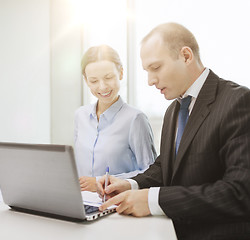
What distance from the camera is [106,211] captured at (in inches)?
38.5

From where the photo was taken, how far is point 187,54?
1278 millimetres

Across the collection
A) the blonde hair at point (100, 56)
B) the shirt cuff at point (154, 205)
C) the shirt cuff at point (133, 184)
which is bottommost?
the shirt cuff at point (133, 184)

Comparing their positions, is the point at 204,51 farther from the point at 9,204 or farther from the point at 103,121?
the point at 9,204

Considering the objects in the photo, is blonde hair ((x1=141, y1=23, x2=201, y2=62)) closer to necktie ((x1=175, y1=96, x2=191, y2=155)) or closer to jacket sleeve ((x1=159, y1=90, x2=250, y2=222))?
necktie ((x1=175, y1=96, x2=191, y2=155))

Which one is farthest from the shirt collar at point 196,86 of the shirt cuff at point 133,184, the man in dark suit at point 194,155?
the shirt cuff at point 133,184

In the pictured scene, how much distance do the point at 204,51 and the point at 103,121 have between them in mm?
1489

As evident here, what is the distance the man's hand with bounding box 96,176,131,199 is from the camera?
1.16m

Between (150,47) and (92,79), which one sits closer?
(150,47)

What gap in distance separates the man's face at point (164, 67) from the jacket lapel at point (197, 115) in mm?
107

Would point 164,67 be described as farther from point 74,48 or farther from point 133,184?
point 74,48

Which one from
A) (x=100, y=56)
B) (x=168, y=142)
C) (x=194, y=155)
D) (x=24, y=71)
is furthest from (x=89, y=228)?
(x=24, y=71)

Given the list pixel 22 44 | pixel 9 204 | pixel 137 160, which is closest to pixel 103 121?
pixel 137 160

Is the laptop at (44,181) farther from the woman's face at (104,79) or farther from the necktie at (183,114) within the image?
the woman's face at (104,79)

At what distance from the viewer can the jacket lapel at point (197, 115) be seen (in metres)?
1.14
